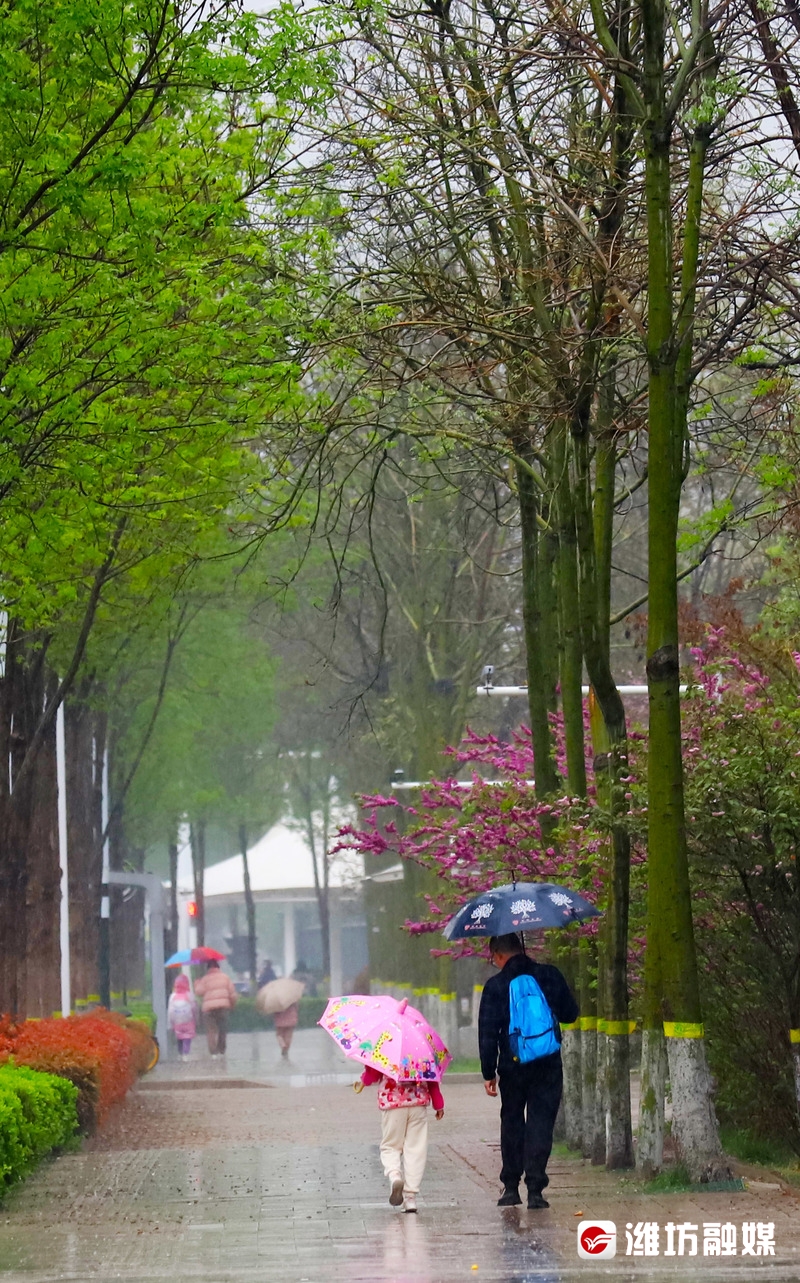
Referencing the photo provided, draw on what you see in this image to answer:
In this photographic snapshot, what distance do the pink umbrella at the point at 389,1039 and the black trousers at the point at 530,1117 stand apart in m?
0.45

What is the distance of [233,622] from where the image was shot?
40.1 metres

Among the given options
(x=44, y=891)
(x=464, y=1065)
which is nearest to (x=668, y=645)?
(x=44, y=891)

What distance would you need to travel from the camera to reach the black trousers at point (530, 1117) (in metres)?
10.6

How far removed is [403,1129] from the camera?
10.9 metres

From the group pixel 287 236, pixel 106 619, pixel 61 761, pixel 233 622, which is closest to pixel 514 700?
pixel 233 622

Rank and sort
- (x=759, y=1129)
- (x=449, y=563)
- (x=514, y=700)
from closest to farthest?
(x=759, y=1129) → (x=449, y=563) → (x=514, y=700)

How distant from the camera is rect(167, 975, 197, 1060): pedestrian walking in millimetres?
41781

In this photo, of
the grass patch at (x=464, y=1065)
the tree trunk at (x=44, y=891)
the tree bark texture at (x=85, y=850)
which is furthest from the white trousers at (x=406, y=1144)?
the tree bark texture at (x=85, y=850)

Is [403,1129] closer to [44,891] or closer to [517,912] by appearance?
[517,912]

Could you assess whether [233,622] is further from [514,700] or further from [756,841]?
[756,841]

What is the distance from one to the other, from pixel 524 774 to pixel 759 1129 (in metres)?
6.80

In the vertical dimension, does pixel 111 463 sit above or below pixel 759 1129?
above

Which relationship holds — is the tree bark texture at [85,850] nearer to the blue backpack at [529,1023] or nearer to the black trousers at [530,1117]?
the black trousers at [530,1117]

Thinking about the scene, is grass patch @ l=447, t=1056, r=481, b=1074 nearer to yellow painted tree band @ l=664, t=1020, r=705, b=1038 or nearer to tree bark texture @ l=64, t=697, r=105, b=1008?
tree bark texture @ l=64, t=697, r=105, b=1008
